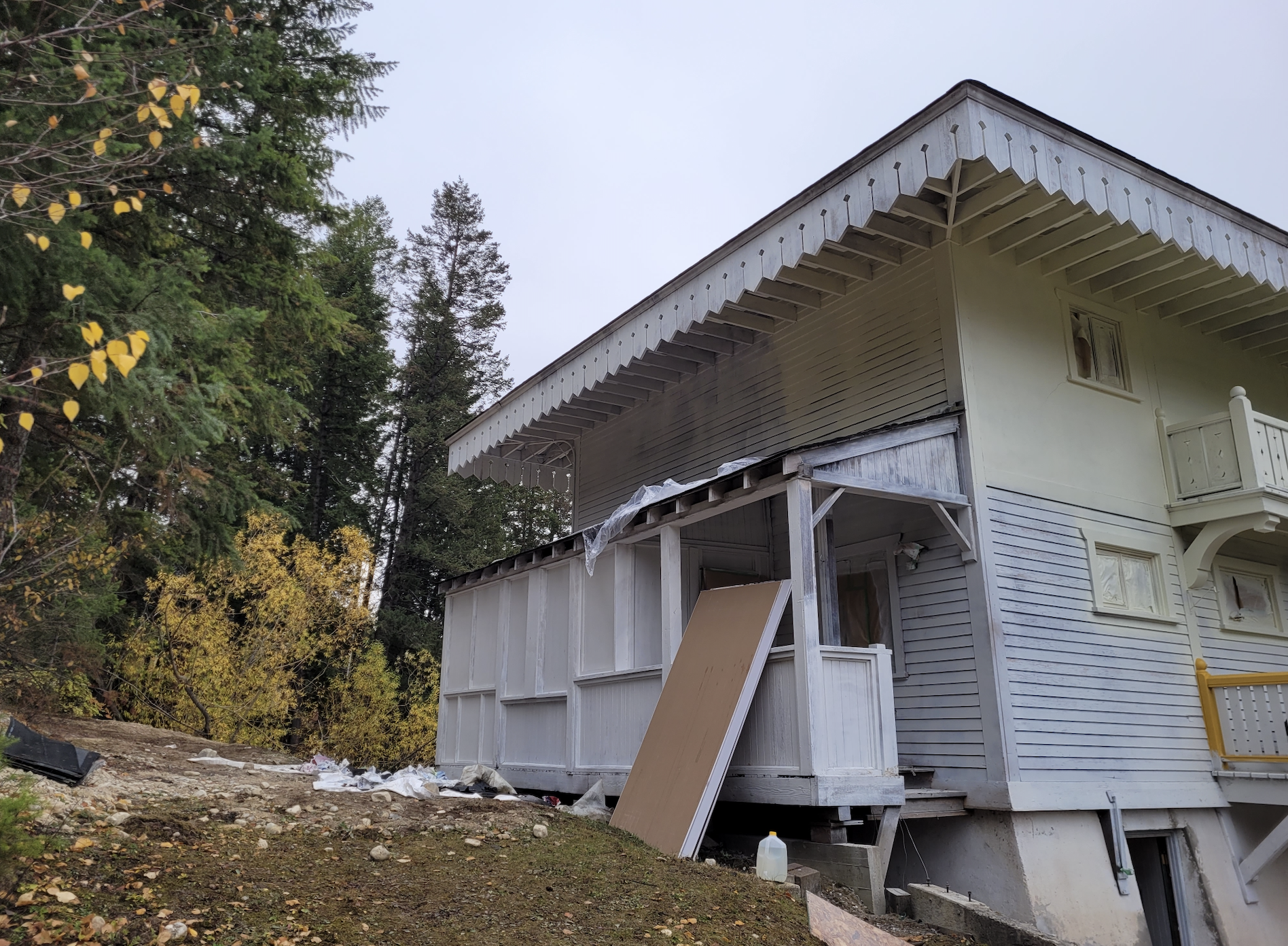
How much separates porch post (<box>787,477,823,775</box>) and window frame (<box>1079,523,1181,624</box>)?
361 centimetres

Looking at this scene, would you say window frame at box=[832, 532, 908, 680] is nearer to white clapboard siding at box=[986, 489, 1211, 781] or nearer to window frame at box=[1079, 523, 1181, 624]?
white clapboard siding at box=[986, 489, 1211, 781]

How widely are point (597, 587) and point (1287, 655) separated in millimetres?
8824

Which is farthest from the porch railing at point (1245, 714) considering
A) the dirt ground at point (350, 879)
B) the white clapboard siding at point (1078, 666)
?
the dirt ground at point (350, 879)

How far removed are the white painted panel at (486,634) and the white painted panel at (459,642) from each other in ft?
0.59

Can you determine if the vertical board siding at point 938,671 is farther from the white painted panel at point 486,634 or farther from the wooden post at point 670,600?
the white painted panel at point 486,634

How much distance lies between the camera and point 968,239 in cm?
997

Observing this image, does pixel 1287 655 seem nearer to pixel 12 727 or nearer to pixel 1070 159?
pixel 1070 159

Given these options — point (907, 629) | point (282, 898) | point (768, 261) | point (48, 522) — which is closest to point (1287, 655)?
point (907, 629)

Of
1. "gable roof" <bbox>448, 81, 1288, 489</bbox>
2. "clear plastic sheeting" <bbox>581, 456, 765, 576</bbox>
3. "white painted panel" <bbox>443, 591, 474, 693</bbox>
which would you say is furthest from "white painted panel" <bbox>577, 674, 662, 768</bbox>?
"gable roof" <bbox>448, 81, 1288, 489</bbox>

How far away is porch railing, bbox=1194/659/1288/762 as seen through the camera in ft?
31.9

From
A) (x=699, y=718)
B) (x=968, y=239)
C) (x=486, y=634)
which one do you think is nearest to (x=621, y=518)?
(x=699, y=718)

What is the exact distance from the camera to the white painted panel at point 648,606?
10.3m

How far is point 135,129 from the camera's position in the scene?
796cm

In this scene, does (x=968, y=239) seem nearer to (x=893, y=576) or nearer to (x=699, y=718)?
(x=893, y=576)
